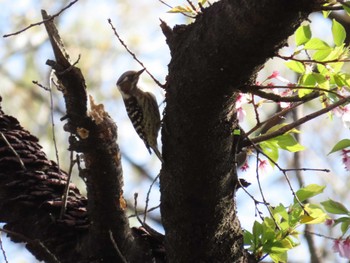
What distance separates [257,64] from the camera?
6.95 feet

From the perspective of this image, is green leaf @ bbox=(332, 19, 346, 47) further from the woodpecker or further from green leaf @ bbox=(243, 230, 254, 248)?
the woodpecker

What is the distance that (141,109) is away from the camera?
4.23 m

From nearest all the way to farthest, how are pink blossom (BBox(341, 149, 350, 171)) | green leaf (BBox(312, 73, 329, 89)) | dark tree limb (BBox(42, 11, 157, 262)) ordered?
1. dark tree limb (BBox(42, 11, 157, 262))
2. green leaf (BBox(312, 73, 329, 89))
3. pink blossom (BBox(341, 149, 350, 171))

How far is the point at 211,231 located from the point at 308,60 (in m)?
0.70

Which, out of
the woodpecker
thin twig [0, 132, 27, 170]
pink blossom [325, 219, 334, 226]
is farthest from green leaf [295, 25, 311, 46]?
the woodpecker

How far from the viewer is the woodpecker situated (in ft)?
13.1

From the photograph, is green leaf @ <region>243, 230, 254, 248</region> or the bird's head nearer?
green leaf @ <region>243, 230, 254, 248</region>

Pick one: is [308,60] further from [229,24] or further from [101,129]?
[101,129]

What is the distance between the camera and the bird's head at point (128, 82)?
14.0ft

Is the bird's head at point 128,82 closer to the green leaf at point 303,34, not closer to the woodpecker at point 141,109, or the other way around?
the woodpecker at point 141,109

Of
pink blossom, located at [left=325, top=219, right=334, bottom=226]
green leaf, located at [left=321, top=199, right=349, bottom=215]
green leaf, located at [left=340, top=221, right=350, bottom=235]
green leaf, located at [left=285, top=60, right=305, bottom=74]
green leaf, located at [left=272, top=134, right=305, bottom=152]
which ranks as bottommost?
green leaf, located at [left=340, top=221, right=350, bottom=235]

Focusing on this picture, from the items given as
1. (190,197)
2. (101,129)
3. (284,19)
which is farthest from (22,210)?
(284,19)

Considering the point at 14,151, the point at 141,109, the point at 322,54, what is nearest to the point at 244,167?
the point at 322,54

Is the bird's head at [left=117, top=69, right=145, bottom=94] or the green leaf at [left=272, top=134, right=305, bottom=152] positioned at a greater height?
the bird's head at [left=117, top=69, right=145, bottom=94]
